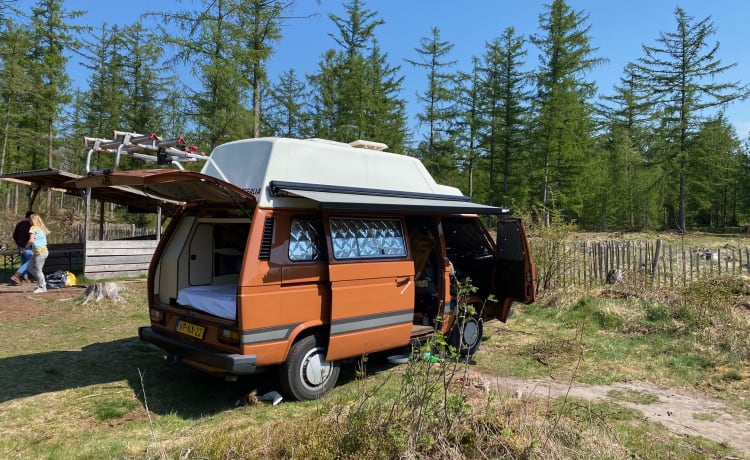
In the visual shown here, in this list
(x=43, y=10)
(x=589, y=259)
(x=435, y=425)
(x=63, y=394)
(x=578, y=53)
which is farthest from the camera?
(x=578, y=53)

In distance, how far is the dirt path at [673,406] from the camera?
4.46m

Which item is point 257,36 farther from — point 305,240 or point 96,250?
point 305,240

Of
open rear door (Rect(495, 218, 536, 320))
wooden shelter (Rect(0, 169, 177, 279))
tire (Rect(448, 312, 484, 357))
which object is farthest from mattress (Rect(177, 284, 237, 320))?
wooden shelter (Rect(0, 169, 177, 279))

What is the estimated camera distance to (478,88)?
2997cm

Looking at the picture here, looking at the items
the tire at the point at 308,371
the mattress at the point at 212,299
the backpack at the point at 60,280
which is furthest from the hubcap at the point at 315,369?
the backpack at the point at 60,280

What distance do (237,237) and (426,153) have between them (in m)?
24.9

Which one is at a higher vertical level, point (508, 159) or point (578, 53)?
point (578, 53)

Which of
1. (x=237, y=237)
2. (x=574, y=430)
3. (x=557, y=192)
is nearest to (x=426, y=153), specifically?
(x=557, y=192)

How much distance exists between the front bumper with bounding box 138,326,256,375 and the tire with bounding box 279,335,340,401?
0.43m

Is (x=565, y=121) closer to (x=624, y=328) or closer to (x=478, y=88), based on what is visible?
(x=478, y=88)

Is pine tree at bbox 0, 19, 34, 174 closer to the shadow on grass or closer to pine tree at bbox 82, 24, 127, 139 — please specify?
pine tree at bbox 82, 24, 127, 139

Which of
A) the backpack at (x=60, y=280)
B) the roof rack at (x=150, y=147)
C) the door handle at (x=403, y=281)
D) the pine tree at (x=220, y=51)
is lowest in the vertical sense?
the backpack at (x=60, y=280)

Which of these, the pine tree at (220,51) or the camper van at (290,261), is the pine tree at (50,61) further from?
the camper van at (290,261)

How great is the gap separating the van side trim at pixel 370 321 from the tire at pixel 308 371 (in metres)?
0.24
